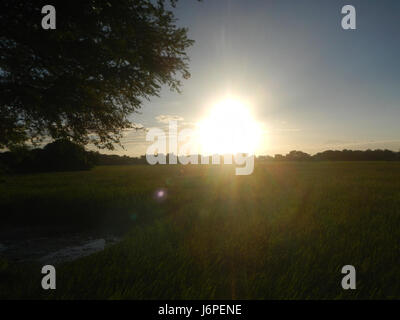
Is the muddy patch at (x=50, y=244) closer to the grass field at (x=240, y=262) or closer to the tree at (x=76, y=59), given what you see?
the grass field at (x=240, y=262)

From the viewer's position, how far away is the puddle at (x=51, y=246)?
16.5 ft

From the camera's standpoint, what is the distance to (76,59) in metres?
6.51

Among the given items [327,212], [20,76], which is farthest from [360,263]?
[20,76]

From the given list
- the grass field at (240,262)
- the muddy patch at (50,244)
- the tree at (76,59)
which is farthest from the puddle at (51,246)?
the tree at (76,59)

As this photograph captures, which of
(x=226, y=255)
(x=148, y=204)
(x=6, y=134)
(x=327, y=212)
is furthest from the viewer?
(x=148, y=204)

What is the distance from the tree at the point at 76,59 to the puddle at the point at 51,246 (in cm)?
366

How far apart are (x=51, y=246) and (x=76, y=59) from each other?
5185mm

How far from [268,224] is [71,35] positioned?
6634 mm

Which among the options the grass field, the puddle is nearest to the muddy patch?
the puddle

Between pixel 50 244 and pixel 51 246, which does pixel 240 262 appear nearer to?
pixel 51 246
